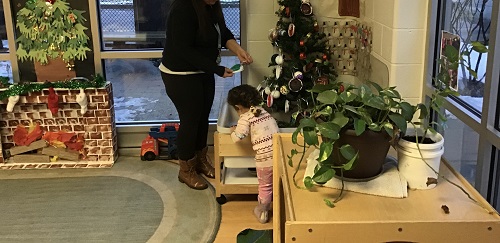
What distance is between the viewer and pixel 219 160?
120 inches

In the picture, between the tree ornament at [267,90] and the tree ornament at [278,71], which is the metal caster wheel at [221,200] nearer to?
the tree ornament at [267,90]

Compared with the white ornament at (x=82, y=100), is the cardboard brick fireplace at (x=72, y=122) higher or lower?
lower

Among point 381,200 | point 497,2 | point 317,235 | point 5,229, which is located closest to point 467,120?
point 497,2

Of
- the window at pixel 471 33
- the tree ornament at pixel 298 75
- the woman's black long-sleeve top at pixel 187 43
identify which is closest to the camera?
the window at pixel 471 33

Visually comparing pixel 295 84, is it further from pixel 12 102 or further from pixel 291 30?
pixel 12 102

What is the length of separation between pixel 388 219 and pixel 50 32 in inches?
118

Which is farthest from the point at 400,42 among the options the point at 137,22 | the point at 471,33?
the point at 137,22

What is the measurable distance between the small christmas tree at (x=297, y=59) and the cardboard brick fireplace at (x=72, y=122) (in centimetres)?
113

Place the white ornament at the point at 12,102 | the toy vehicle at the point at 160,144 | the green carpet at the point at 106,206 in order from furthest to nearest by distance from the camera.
A: the toy vehicle at the point at 160,144, the white ornament at the point at 12,102, the green carpet at the point at 106,206

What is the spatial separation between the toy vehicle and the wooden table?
8.02 ft

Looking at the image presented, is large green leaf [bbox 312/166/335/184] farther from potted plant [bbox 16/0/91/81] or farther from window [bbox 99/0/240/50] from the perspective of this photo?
potted plant [bbox 16/0/91/81]

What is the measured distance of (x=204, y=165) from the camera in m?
3.48

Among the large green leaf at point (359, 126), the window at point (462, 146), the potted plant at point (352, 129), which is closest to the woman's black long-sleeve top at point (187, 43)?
the window at point (462, 146)

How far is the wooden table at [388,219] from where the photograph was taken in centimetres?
126
